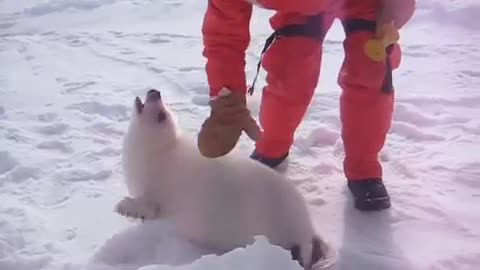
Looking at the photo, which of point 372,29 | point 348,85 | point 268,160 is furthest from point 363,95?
point 268,160

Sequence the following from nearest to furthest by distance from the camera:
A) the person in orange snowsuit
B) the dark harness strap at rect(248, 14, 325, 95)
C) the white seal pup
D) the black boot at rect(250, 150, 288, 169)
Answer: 1. the white seal pup
2. the person in orange snowsuit
3. the dark harness strap at rect(248, 14, 325, 95)
4. the black boot at rect(250, 150, 288, 169)

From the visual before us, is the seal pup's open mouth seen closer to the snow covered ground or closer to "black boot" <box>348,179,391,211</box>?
the snow covered ground

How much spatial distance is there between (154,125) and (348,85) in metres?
0.47

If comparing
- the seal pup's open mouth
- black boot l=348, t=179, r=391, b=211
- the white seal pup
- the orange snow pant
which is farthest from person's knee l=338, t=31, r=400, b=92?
the seal pup's open mouth

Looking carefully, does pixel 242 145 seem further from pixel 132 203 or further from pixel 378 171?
pixel 132 203

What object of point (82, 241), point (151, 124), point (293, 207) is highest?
point (151, 124)

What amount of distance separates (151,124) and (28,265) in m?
0.40

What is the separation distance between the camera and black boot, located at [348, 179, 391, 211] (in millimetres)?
1741

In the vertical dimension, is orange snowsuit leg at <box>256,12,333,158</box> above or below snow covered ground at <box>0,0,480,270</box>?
above

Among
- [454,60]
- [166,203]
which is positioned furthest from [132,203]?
[454,60]

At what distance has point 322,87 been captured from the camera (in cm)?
257

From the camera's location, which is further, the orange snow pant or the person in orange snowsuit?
the orange snow pant

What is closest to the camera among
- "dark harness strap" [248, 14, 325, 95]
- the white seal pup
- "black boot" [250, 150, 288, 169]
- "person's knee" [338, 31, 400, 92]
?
the white seal pup

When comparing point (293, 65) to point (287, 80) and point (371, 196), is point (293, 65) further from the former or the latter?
point (371, 196)
